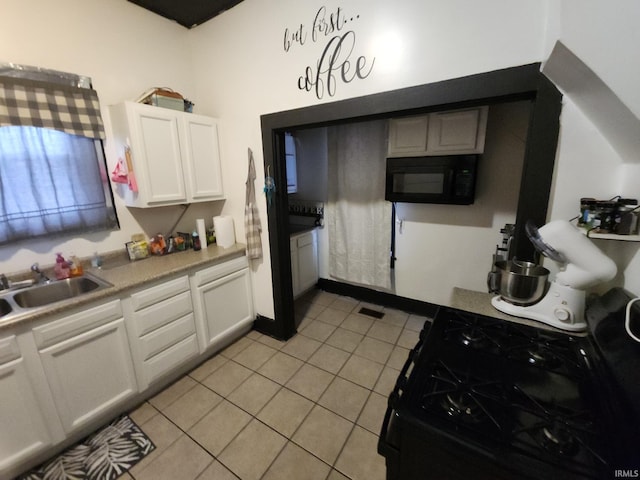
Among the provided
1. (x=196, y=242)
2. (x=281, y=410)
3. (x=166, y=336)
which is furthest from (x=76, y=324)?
(x=281, y=410)

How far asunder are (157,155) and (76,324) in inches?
48.3

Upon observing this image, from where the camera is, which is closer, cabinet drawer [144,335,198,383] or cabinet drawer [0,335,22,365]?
cabinet drawer [0,335,22,365]

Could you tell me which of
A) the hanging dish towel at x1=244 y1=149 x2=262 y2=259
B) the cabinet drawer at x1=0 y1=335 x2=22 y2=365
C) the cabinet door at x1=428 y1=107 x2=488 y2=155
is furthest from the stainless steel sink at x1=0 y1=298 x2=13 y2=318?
the cabinet door at x1=428 y1=107 x2=488 y2=155

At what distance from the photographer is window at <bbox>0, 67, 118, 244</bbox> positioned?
1582 mm

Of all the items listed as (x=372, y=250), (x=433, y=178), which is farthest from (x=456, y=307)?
(x=372, y=250)

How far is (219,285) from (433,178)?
209cm

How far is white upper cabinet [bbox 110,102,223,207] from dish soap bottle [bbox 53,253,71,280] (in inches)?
22.3

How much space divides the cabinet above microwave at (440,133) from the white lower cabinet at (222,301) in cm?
183

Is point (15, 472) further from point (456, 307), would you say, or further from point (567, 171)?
point (567, 171)

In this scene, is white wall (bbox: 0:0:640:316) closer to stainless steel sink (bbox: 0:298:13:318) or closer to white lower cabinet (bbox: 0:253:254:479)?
stainless steel sink (bbox: 0:298:13:318)

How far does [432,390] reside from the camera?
2.80ft

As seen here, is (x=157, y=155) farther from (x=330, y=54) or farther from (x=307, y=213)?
(x=307, y=213)

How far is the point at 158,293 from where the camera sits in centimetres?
181

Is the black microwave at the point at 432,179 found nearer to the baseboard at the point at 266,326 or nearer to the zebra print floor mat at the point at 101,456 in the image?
the baseboard at the point at 266,326
